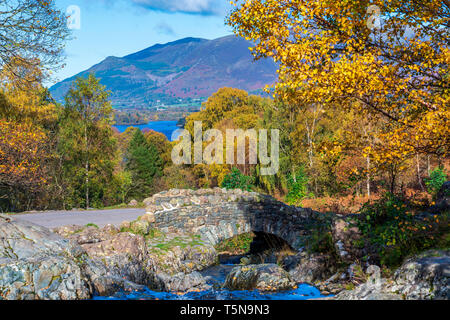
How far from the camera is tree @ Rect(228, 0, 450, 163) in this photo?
22.4ft

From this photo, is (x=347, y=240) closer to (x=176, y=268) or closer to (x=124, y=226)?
(x=176, y=268)

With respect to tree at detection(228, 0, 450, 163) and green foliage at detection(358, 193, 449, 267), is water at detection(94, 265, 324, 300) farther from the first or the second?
tree at detection(228, 0, 450, 163)

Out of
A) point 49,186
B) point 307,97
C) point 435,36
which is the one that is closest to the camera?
point 307,97

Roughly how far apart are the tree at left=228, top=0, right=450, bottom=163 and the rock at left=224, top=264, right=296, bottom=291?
2828 mm

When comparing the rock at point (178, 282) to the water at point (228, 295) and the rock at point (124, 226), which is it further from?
the rock at point (124, 226)

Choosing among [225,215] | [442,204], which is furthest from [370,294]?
[225,215]

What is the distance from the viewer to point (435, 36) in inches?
317

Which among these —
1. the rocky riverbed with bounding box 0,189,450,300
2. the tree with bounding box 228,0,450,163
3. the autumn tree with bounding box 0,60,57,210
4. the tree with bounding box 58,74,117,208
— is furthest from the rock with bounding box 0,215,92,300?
the tree with bounding box 58,74,117,208

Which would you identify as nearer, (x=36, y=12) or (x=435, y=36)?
(x=435, y=36)

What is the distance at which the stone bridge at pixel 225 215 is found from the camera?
13.1 metres

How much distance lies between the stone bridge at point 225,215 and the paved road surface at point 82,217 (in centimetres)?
119
